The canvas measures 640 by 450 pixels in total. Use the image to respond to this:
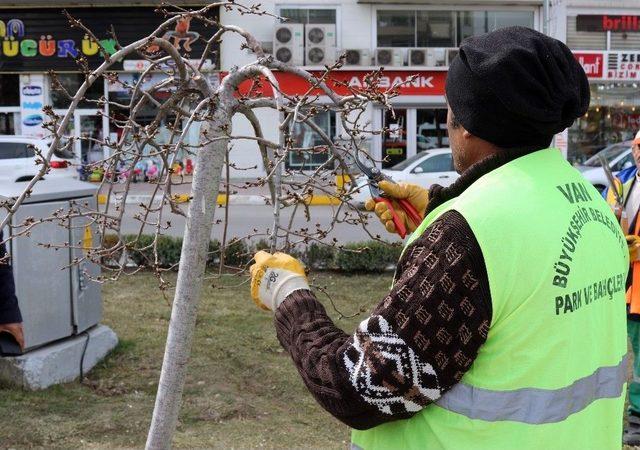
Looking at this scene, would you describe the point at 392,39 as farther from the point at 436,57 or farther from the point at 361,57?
the point at 436,57

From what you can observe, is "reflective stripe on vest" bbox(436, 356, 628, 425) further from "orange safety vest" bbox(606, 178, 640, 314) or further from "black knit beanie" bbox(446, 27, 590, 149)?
"orange safety vest" bbox(606, 178, 640, 314)

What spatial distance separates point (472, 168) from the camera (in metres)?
1.77

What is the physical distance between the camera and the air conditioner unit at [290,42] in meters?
23.2

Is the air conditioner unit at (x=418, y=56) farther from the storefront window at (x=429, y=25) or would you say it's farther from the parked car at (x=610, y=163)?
the parked car at (x=610, y=163)

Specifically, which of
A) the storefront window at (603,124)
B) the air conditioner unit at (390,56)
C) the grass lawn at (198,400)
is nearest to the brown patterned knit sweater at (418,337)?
the grass lawn at (198,400)

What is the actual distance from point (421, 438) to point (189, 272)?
143cm

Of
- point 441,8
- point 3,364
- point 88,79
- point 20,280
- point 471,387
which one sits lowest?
point 3,364

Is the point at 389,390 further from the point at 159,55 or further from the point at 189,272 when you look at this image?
the point at 159,55

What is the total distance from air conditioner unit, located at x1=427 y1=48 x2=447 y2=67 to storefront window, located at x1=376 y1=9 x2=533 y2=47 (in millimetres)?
465

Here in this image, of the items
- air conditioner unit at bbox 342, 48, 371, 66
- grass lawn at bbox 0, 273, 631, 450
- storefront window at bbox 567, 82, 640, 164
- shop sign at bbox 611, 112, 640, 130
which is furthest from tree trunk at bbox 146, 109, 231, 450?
shop sign at bbox 611, 112, 640, 130

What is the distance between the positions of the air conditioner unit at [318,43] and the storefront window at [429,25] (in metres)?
1.66

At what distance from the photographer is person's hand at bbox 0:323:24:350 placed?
16.9ft

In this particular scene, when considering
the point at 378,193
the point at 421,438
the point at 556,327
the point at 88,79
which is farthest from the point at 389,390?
the point at 88,79

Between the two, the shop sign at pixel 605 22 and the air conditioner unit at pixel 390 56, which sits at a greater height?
the shop sign at pixel 605 22
